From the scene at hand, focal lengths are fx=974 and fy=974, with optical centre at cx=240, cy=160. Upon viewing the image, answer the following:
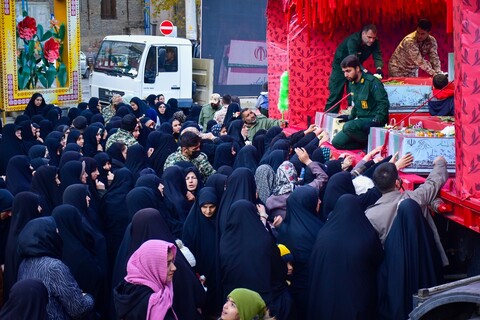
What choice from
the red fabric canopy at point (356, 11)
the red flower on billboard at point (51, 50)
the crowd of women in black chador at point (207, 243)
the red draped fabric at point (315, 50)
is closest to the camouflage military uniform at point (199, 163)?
the crowd of women in black chador at point (207, 243)

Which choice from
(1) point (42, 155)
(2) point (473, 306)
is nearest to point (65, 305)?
(2) point (473, 306)

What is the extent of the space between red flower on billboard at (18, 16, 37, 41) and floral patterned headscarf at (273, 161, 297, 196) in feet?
34.4

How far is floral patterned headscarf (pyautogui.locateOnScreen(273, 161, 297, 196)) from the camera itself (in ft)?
25.6

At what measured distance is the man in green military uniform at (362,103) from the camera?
9.60 meters

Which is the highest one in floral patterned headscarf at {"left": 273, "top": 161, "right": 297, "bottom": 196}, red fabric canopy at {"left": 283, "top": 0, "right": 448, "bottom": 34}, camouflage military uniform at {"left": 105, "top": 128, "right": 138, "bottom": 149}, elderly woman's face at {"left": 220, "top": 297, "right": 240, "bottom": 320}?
red fabric canopy at {"left": 283, "top": 0, "right": 448, "bottom": 34}

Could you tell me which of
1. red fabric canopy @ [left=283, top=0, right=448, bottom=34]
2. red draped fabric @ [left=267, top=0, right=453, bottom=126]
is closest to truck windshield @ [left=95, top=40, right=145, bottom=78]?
red draped fabric @ [left=267, top=0, right=453, bottom=126]

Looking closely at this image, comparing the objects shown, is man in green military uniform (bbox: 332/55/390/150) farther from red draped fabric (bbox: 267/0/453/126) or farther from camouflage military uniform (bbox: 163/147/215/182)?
red draped fabric (bbox: 267/0/453/126)

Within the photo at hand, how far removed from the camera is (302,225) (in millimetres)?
6793

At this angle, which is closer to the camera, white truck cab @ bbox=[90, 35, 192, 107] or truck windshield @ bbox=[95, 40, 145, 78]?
white truck cab @ bbox=[90, 35, 192, 107]

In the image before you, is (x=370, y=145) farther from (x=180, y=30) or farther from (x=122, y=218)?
(x=180, y=30)

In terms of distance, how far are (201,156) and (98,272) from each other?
2555mm

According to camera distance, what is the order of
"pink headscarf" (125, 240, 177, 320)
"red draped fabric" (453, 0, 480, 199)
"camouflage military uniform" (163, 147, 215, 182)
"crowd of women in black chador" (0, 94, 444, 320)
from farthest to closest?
"camouflage military uniform" (163, 147, 215, 182), "red draped fabric" (453, 0, 480, 199), "crowd of women in black chador" (0, 94, 444, 320), "pink headscarf" (125, 240, 177, 320)

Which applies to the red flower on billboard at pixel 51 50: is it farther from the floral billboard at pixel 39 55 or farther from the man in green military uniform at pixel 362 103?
the man in green military uniform at pixel 362 103

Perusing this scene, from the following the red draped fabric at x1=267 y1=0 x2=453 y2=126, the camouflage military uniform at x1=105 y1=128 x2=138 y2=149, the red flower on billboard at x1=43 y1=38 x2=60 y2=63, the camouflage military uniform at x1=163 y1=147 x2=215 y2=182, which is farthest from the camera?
the red flower on billboard at x1=43 y1=38 x2=60 y2=63
